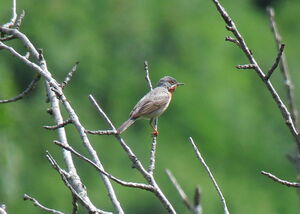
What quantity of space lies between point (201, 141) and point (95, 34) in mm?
8105

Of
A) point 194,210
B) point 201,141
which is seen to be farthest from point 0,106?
point 201,141

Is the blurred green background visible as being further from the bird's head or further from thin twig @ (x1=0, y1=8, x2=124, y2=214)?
thin twig @ (x1=0, y1=8, x2=124, y2=214)

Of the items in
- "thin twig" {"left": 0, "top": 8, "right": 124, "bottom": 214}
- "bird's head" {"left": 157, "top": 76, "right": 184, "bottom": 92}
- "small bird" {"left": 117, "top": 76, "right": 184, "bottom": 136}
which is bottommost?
"bird's head" {"left": 157, "top": 76, "right": 184, "bottom": 92}

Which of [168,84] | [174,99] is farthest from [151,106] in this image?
[174,99]

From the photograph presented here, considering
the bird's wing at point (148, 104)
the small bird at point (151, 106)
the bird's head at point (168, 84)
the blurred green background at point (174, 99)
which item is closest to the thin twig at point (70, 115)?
the small bird at point (151, 106)

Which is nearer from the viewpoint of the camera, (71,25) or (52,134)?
(52,134)

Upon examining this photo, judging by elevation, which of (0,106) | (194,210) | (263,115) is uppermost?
(194,210)

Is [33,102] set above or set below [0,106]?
below

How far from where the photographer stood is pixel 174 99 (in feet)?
102

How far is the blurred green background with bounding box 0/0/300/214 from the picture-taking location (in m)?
27.9

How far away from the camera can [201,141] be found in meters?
29.9

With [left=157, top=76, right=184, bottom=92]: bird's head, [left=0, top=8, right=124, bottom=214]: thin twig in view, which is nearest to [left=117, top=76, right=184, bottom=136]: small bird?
[left=157, top=76, right=184, bottom=92]: bird's head

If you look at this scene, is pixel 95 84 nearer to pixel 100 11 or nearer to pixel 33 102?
pixel 33 102

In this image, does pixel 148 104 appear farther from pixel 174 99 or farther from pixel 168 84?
pixel 174 99
